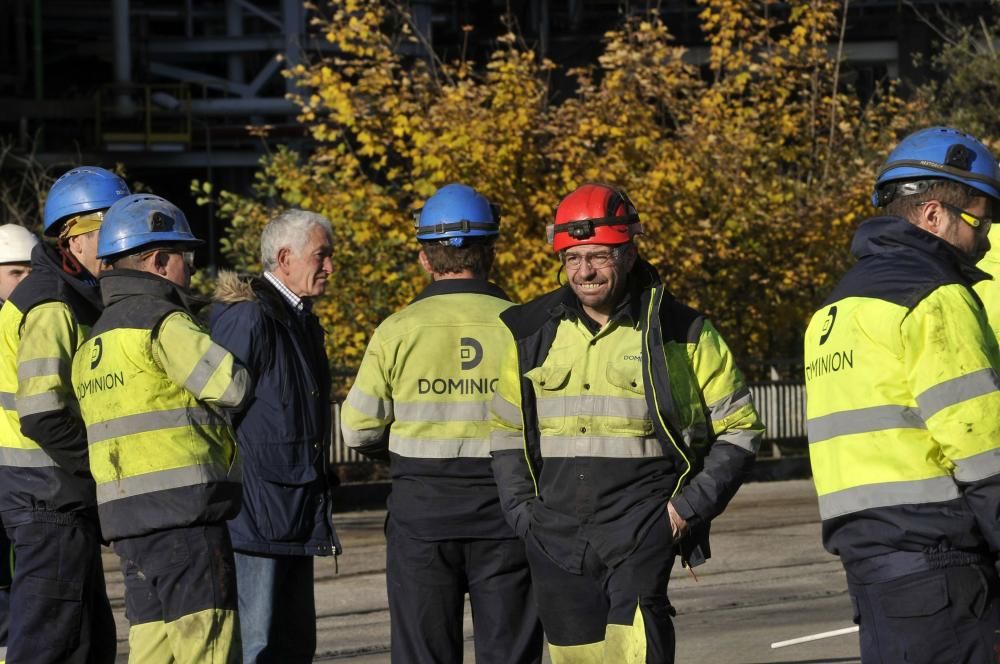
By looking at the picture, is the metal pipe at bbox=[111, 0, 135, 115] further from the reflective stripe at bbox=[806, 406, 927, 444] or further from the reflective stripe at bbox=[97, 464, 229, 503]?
the reflective stripe at bbox=[806, 406, 927, 444]

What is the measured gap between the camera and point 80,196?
20.8 ft

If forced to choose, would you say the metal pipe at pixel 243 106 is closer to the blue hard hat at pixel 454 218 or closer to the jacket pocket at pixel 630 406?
the blue hard hat at pixel 454 218

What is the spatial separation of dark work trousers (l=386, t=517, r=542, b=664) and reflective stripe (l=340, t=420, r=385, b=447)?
41 centimetres

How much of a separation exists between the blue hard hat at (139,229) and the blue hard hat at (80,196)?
848mm

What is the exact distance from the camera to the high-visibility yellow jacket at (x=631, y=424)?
4.96 metres

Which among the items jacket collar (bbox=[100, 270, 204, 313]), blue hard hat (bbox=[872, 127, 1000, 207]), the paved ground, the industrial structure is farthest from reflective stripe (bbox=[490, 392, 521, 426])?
the industrial structure

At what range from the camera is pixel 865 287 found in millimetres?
4262

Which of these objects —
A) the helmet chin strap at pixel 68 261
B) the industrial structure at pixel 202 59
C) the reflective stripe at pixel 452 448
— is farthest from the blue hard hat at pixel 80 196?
the industrial structure at pixel 202 59

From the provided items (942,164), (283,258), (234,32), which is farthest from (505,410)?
(234,32)

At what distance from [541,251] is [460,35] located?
1930cm

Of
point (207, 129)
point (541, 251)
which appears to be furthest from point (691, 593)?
point (207, 129)

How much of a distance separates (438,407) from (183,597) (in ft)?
3.67

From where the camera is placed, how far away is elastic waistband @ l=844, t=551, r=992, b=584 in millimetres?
4051

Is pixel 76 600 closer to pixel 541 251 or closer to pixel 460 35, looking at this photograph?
pixel 541 251
